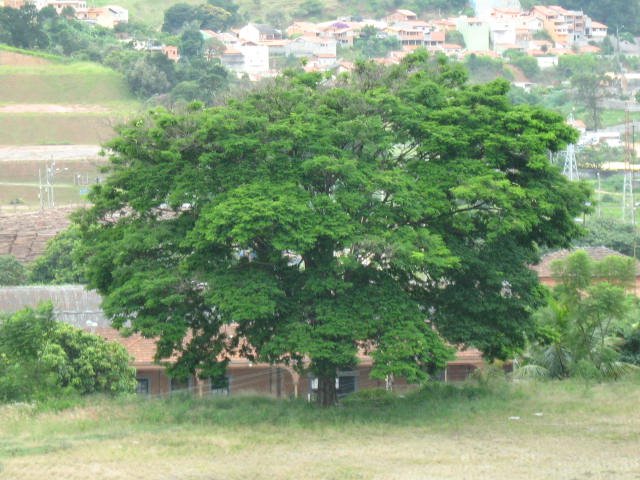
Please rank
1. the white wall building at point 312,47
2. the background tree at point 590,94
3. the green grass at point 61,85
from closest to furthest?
the green grass at point 61,85 → the background tree at point 590,94 → the white wall building at point 312,47

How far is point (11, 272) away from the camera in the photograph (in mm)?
41594

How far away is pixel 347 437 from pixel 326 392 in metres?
2.55

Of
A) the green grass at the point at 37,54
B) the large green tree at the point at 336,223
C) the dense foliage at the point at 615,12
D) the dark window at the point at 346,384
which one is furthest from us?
the dense foliage at the point at 615,12

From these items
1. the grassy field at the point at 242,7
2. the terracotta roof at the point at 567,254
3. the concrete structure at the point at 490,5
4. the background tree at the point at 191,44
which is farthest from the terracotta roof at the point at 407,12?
the terracotta roof at the point at 567,254

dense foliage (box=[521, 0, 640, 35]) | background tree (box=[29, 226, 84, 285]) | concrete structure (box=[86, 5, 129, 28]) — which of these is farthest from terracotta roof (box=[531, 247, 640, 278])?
dense foliage (box=[521, 0, 640, 35])

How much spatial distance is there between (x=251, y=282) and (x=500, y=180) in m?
3.85

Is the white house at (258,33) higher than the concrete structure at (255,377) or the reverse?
higher

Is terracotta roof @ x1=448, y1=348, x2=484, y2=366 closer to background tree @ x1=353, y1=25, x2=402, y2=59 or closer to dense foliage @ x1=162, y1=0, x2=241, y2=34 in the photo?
background tree @ x1=353, y1=25, x2=402, y2=59

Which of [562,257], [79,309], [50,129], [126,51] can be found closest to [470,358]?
[79,309]

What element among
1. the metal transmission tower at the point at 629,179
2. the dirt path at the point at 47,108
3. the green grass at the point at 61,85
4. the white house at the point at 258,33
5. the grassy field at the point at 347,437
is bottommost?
the grassy field at the point at 347,437

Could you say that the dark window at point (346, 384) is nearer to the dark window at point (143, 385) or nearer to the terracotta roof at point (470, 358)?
the terracotta roof at point (470, 358)

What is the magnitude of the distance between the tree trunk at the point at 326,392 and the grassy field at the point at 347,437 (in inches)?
13.1

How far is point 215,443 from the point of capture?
1830cm

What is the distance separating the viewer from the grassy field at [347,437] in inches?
653
